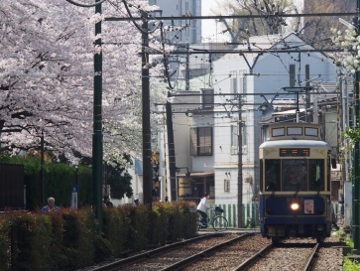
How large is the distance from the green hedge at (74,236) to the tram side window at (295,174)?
A: 4278mm

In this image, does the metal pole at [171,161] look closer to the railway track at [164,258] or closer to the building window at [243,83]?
the railway track at [164,258]

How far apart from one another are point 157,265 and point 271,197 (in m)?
6.36

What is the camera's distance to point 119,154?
44938mm

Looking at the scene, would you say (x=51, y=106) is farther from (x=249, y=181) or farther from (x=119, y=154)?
(x=249, y=181)

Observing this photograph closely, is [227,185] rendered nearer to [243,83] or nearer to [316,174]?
[243,83]

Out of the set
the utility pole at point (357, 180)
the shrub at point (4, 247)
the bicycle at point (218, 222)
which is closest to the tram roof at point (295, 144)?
the utility pole at point (357, 180)

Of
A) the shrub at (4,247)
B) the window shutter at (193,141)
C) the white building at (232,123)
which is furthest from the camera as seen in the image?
the window shutter at (193,141)

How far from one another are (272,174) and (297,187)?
769mm

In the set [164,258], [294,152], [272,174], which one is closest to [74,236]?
[164,258]

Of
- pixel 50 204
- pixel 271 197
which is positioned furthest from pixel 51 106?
pixel 271 197

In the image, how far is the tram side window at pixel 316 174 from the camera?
29469mm

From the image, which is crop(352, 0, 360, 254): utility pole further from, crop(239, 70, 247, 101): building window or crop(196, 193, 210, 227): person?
crop(239, 70, 247, 101): building window

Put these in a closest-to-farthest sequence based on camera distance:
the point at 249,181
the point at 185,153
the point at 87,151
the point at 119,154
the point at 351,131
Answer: the point at 351,131 → the point at 87,151 → the point at 119,154 → the point at 249,181 → the point at 185,153

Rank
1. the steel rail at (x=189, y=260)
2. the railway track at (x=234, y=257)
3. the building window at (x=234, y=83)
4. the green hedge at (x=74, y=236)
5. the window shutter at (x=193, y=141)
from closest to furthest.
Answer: the green hedge at (x=74, y=236), the steel rail at (x=189, y=260), the railway track at (x=234, y=257), the building window at (x=234, y=83), the window shutter at (x=193, y=141)
